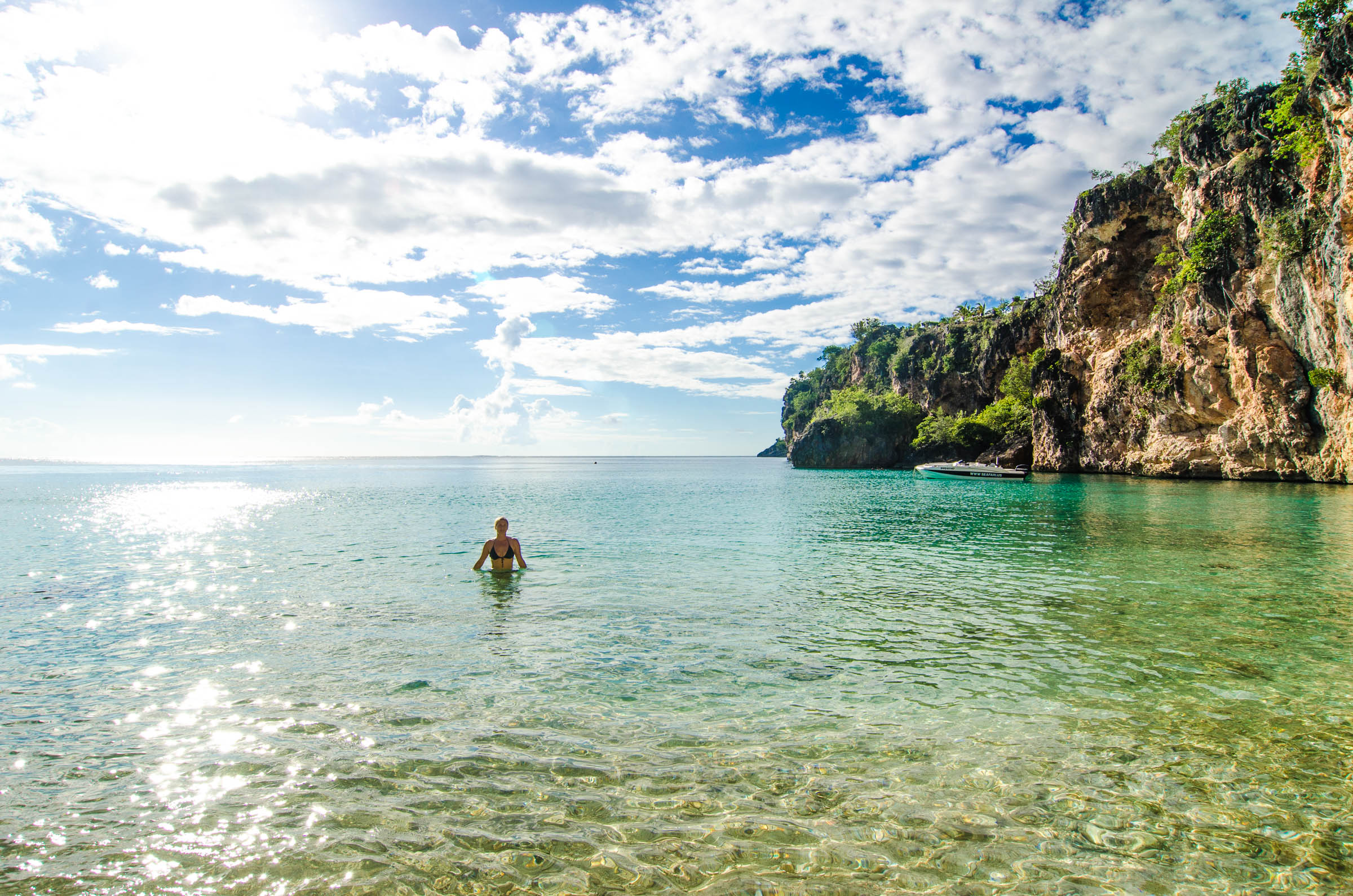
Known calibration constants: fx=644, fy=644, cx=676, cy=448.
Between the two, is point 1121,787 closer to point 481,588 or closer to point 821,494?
point 481,588

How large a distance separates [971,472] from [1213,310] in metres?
21.5

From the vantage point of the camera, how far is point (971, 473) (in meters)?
59.5

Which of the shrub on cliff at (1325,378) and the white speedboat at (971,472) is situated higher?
the shrub on cliff at (1325,378)

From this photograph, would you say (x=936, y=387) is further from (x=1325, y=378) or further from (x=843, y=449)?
(x=1325, y=378)

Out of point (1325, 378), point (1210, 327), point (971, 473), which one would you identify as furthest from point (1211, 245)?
point (971, 473)

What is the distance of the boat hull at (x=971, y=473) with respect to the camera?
5372 centimetres

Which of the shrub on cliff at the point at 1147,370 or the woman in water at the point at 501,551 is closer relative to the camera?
the woman in water at the point at 501,551

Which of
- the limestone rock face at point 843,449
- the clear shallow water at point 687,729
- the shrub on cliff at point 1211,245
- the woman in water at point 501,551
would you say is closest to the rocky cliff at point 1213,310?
the shrub on cliff at point 1211,245

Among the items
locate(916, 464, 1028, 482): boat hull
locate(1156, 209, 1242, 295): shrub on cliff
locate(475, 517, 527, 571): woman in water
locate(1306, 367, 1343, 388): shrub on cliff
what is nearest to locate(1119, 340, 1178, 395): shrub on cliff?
locate(1156, 209, 1242, 295): shrub on cliff

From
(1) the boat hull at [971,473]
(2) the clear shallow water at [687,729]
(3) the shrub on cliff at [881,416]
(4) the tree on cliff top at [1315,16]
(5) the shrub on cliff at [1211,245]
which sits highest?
(4) the tree on cliff top at [1315,16]

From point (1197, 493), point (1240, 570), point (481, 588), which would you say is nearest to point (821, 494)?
point (1197, 493)

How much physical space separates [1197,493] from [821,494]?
65.9ft

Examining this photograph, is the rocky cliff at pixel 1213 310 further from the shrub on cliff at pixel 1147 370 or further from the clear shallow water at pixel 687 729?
the clear shallow water at pixel 687 729

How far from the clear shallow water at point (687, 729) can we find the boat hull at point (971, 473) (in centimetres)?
4013
